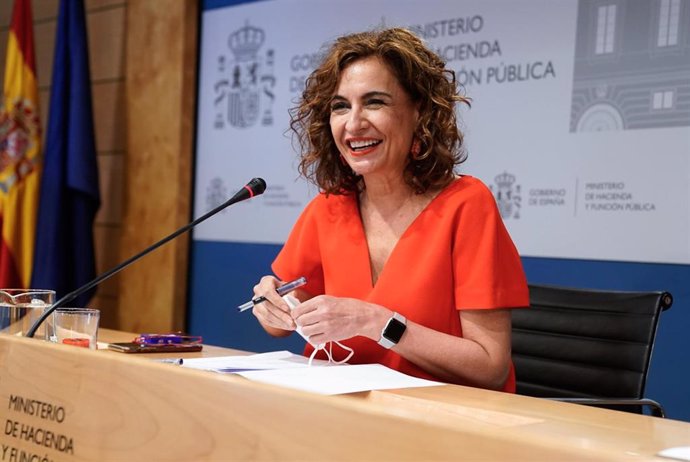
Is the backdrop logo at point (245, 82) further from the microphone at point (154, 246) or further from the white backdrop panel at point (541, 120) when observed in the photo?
the microphone at point (154, 246)

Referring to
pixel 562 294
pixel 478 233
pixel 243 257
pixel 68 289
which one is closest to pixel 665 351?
pixel 562 294

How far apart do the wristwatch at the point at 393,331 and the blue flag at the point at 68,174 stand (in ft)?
9.40

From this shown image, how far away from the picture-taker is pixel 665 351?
116 inches

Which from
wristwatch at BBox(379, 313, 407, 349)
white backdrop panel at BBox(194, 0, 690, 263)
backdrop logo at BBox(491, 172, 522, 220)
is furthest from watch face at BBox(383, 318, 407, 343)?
backdrop logo at BBox(491, 172, 522, 220)

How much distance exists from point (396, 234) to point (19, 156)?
2.93 metres

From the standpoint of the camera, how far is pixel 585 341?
89.7 inches

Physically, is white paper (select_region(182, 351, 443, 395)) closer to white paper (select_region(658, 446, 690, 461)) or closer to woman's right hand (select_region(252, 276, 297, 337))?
woman's right hand (select_region(252, 276, 297, 337))

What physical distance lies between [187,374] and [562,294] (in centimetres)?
147

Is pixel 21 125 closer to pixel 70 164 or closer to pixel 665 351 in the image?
pixel 70 164

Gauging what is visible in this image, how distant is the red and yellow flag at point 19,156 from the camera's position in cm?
432

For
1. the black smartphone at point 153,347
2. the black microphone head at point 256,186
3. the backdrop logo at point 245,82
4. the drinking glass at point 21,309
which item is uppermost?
the backdrop logo at point 245,82

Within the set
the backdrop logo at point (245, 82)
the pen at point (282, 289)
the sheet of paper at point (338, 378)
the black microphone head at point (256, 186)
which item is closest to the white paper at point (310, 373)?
the sheet of paper at point (338, 378)

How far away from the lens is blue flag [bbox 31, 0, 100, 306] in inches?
168

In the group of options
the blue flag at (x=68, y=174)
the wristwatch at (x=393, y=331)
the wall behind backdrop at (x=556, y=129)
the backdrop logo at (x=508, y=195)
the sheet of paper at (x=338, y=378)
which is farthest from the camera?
the blue flag at (x=68, y=174)
